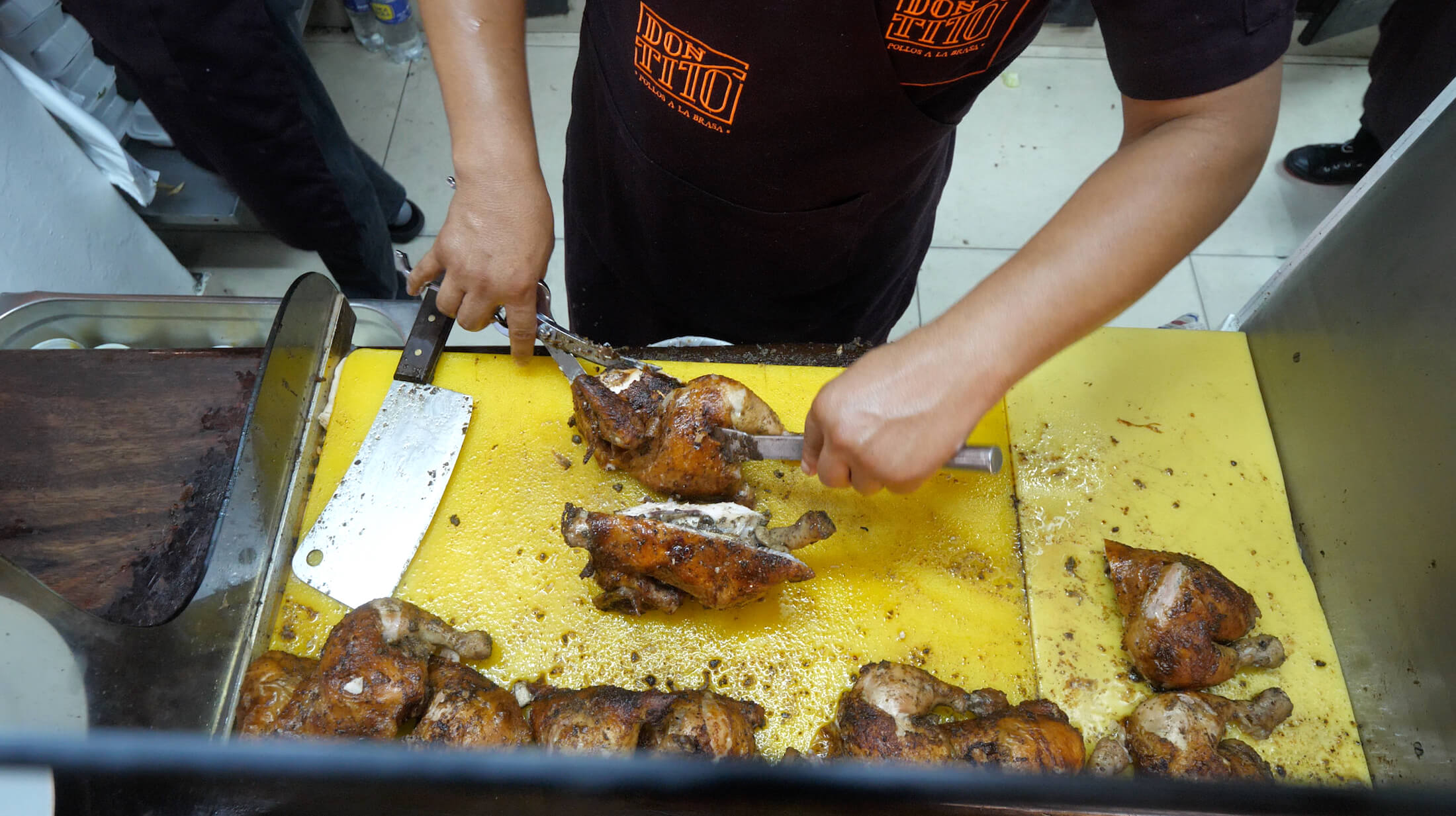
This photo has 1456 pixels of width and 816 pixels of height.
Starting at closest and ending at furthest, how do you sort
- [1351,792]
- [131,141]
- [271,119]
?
1. [1351,792]
2. [271,119]
3. [131,141]

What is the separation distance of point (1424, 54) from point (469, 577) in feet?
13.6

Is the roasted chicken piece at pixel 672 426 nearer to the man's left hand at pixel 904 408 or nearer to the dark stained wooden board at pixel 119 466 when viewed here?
the man's left hand at pixel 904 408

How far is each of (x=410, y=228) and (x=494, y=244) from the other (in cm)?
274

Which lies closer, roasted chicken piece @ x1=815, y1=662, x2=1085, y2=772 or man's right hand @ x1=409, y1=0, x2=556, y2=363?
roasted chicken piece @ x1=815, y1=662, x2=1085, y2=772

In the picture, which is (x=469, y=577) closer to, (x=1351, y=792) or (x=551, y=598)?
(x=551, y=598)

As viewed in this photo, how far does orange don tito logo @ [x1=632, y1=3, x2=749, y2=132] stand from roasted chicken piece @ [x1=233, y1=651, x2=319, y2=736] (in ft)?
4.55

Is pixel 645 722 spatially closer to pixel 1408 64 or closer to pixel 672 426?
pixel 672 426

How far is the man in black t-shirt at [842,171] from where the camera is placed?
1.29 m

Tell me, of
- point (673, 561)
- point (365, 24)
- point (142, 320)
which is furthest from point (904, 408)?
point (365, 24)

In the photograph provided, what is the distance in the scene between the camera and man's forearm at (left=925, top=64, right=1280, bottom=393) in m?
1.28

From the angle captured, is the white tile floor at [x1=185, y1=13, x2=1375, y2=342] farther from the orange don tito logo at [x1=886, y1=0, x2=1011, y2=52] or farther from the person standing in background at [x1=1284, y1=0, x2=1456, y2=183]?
the orange don tito logo at [x1=886, y1=0, x2=1011, y2=52]

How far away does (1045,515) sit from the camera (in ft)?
6.07

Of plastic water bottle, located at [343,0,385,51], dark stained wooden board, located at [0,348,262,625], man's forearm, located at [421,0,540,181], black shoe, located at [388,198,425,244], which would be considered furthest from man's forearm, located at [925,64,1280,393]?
plastic water bottle, located at [343,0,385,51]

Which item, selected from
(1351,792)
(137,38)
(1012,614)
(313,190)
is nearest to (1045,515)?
(1012,614)
